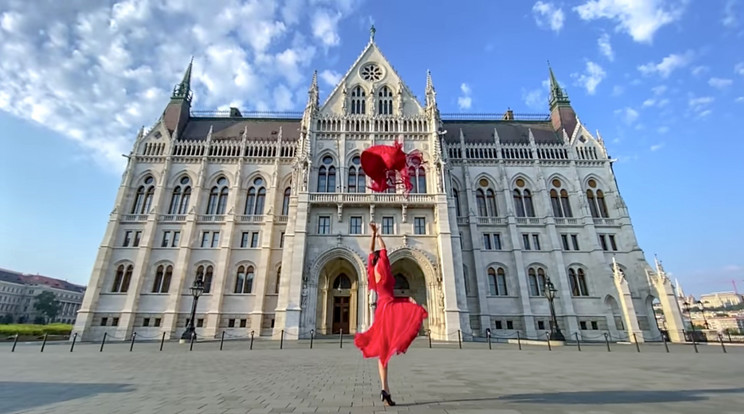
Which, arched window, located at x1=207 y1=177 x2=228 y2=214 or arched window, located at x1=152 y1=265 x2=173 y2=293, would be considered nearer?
arched window, located at x1=152 y1=265 x2=173 y2=293

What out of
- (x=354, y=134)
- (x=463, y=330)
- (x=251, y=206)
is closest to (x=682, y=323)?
(x=463, y=330)

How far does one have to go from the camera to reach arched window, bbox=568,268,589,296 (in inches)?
1072

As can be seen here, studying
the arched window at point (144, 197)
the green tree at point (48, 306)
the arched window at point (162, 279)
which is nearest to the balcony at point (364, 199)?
the arched window at point (162, 279)

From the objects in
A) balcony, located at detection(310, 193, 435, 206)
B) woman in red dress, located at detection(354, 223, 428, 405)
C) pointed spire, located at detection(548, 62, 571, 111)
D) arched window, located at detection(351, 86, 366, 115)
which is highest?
pointed spire, located at detection(548, 62, 571, 111)

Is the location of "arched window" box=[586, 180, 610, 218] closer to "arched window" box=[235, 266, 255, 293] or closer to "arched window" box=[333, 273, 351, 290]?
"arched window" box=[333, 273, 351, 290]

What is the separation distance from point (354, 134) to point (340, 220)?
329 inches

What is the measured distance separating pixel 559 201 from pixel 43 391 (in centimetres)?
3498

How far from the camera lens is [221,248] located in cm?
2739

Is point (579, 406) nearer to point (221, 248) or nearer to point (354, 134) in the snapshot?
point (354, 134)

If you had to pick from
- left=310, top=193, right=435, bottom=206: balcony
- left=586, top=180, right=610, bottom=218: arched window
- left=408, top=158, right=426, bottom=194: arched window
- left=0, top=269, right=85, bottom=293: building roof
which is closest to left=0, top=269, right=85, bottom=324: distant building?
left=0, top=269, right=85, bottom=293: building roof

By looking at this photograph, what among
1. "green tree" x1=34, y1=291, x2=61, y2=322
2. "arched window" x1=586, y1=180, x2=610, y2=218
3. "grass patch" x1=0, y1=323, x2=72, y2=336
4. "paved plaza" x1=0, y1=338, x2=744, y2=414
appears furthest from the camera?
"green tree" x1=34, y1=291, x2=61, y2=322

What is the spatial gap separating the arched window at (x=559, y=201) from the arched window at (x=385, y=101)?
1782cm

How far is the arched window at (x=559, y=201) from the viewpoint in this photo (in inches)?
1191

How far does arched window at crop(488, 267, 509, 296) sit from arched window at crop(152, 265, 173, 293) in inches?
1090
